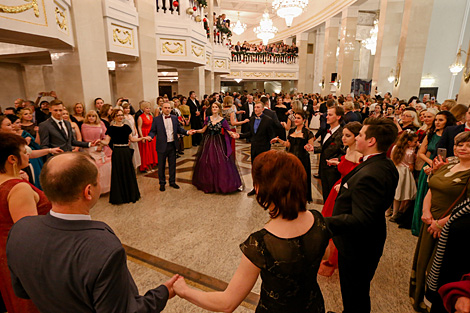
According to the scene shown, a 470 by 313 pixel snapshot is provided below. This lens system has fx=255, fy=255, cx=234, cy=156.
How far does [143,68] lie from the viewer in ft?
23.9

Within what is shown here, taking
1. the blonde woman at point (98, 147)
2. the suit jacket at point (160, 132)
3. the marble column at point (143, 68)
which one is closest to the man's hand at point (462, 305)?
the suit jacket at point (160, 132)

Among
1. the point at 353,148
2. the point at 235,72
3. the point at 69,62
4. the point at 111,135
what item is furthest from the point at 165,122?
the point at 235,72

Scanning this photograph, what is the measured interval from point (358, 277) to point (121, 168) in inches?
153

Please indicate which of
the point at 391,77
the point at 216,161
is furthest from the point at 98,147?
the point at 391,77

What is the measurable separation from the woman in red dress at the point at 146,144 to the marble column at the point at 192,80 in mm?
5257

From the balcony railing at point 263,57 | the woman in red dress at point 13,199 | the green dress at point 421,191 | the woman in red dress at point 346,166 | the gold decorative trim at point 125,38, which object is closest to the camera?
the woman in red dress at point 13,199

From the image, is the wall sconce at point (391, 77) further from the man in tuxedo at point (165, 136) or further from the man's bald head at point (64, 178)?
the man's bald head at point (64, 178)

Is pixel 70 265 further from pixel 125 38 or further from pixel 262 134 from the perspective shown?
pixel 125 38

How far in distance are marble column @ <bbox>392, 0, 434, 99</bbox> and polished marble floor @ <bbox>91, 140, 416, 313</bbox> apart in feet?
26.4

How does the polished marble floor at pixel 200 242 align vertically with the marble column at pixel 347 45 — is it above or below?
below

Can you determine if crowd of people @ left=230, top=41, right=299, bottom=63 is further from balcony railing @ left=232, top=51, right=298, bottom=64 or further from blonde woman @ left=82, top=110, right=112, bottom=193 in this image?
blonde woman @ left=82, top=110, right=112, bottom=193

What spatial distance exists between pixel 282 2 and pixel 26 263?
525 inches

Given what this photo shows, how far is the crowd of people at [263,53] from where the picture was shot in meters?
19.1

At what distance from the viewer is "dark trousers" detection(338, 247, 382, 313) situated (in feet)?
5.91
